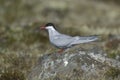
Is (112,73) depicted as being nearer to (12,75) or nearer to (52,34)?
(52,34)

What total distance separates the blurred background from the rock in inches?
28.4

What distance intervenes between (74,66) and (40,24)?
12006 mm

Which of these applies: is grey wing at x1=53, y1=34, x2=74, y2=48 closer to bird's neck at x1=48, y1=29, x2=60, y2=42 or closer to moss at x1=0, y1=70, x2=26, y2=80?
bird's neck at x1=48, y1=29, x2=60, y2=42

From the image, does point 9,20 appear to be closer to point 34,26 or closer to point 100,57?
point 34,26

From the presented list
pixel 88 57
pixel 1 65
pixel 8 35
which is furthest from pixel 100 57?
pixel 8 35

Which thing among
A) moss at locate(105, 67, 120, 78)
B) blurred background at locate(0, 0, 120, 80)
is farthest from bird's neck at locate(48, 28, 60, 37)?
moss at locate(105, 67, 120, 78)

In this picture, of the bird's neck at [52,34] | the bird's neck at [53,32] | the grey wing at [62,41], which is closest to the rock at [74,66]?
the grey wing at [62,41]

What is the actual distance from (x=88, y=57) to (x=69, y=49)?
76 cm

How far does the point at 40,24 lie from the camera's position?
2431 cm

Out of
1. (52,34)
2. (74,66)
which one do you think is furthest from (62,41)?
(74,66)

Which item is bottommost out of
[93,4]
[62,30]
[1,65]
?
[93,4]

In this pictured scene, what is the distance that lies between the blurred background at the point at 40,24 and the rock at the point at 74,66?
722mm

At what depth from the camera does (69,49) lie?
13.3 meters

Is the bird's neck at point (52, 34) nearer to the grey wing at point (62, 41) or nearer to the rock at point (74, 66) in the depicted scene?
the grey wing at point (62, 41)
